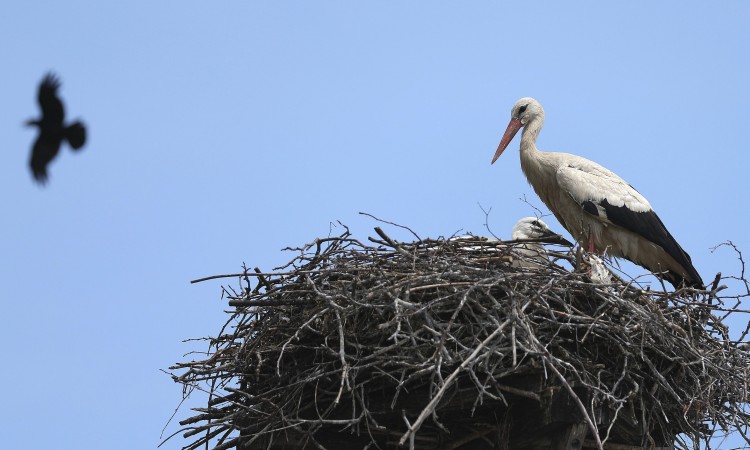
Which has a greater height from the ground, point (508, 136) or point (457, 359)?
point (508, 136)

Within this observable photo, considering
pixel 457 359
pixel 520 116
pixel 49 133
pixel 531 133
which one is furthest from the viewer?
pixel 520 116

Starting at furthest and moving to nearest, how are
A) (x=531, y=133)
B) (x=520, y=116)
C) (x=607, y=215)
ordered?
(x=520, y=116)
(x=531, y=133)
(x=607, y=215)

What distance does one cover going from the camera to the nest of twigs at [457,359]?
162 inches

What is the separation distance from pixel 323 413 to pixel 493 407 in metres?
0.72

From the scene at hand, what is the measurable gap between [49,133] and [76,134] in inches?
1.8

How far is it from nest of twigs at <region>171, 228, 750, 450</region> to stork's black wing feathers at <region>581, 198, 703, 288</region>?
2.03m

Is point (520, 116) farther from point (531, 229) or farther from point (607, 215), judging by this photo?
point (531, 229)

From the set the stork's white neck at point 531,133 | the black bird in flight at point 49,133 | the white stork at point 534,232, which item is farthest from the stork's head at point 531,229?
the black bird in flight at point 49,133

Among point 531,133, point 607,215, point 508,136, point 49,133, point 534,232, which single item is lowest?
point 49,133

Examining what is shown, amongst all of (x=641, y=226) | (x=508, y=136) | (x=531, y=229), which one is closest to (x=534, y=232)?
(x=531, y=229)

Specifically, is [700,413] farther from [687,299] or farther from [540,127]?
[540,127]

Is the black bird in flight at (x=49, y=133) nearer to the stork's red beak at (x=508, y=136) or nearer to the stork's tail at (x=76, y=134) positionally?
the stork's tail at (x=76, y=134)

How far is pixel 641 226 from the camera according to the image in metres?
7.14

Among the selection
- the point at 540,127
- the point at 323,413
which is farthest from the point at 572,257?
the point at 540,127
